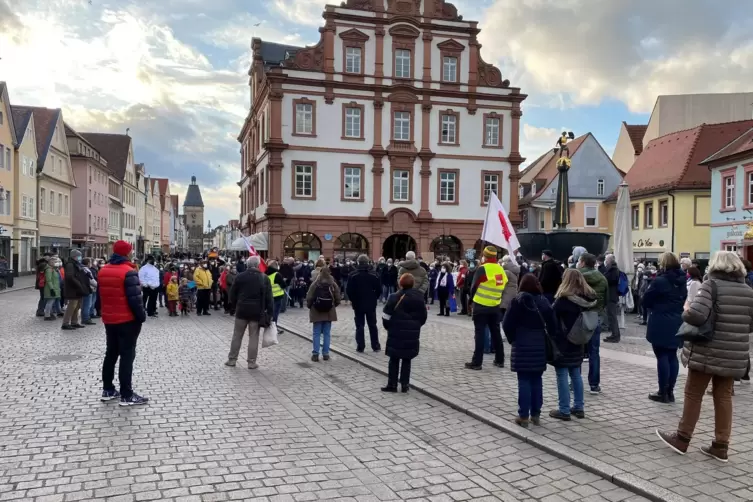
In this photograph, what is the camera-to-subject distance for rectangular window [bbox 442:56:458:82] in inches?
1588

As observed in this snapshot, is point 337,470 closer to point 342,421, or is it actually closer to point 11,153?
point 342,421

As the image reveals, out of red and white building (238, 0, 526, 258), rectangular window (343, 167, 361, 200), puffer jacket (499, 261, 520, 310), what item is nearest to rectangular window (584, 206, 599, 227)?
red and white building (238, 0, 526, 258)

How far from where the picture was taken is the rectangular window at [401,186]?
1561 inches

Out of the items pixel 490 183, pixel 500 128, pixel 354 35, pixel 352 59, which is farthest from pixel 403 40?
pixel 490 183

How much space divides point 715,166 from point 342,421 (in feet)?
107

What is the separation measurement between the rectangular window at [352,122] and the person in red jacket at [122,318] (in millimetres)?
31892

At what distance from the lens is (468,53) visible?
4081 cm

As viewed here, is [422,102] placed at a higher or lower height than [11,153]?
higher

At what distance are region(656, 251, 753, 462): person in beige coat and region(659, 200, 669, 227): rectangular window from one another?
36250 millimetres

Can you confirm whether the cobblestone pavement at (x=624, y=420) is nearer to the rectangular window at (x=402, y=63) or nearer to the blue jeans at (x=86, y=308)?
the blue jeans at (x=86, y=308)

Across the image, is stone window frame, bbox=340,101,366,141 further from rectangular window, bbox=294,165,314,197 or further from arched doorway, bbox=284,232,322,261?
arched doorway, bbox=284,232,322,261

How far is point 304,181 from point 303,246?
3.96m

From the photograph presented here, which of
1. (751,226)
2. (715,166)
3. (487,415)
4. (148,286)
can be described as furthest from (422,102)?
(487,415)

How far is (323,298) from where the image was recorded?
11070 mm
